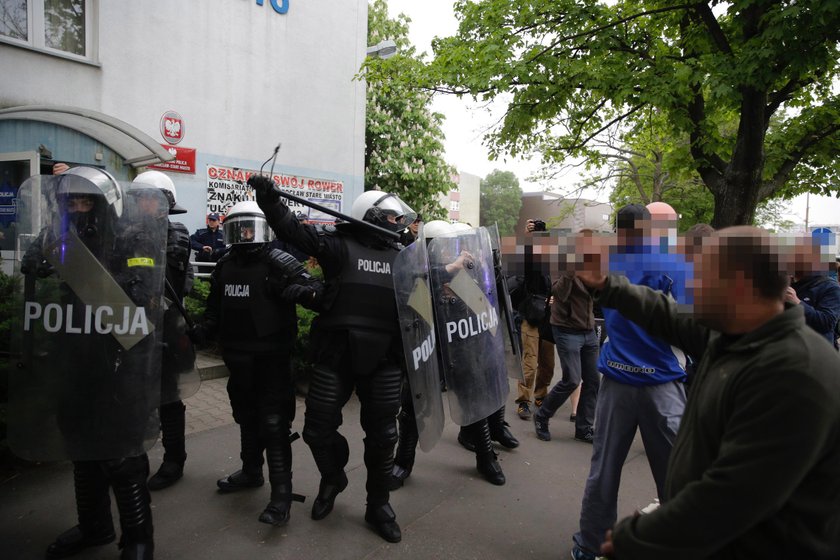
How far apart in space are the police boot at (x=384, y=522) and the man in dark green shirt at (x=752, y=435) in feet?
6.10

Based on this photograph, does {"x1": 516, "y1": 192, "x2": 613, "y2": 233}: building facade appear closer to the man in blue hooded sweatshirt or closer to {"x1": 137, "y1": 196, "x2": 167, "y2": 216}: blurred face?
the man in blue hooded sweatshirt

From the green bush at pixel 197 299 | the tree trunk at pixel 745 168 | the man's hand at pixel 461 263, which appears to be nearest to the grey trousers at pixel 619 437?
the man's hand at pixel 461 263

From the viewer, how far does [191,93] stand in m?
9.16

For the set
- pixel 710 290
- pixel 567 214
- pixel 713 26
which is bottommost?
pixel 710 290

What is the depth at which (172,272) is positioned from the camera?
350cm

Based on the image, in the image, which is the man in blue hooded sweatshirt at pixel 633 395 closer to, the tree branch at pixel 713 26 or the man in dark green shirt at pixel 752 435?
the man in dark green shirt at pixel 752 435

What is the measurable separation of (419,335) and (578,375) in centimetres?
224

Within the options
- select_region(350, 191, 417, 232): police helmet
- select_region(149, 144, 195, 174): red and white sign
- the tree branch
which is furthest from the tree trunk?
select_region(149, 144, 195, 174): red and white sign

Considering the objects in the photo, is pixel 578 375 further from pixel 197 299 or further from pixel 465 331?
pixel 197 299

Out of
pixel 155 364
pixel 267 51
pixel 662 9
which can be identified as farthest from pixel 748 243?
pixel 267 51

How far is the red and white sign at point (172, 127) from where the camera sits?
28.9 ft

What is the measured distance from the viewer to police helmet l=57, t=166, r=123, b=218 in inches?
94.1

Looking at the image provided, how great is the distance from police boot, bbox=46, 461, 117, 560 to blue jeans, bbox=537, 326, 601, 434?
131 inches

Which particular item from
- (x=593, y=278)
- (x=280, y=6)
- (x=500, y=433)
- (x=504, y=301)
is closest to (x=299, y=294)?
(x=504, y=301)
